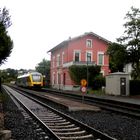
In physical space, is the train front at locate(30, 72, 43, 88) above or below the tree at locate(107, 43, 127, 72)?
below

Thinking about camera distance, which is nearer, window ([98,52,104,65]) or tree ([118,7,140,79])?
tree ([118,7,140,79])

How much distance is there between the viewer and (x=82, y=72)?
207 ft

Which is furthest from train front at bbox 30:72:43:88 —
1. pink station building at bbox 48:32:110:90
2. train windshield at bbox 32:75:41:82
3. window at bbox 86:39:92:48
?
window at bbox 86:39:92:48

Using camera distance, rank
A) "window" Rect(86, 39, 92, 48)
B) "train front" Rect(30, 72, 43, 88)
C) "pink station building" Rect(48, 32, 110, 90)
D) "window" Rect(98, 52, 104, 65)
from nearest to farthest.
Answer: "train front" Rect(30, 72, 43, 88), "pink station building" Rect(48, 32, 110, 90), "window" Rect(86, 39, 92, 48), "window" Rect(98, 52, 104, 65)

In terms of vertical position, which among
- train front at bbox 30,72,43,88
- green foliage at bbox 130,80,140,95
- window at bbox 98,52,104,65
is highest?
window at bbox 98,52,104,65

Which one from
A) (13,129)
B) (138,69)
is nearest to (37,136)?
(13,129)

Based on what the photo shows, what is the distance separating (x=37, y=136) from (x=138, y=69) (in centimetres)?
3375

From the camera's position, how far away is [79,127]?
14.5m

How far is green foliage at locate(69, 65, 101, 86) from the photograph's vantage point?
6162cm

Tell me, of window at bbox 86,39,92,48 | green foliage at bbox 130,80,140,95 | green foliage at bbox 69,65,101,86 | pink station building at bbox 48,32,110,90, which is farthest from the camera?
window at bbox 86,39,92,48

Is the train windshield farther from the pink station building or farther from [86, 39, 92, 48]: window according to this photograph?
[86, 39, 92, 48]: window

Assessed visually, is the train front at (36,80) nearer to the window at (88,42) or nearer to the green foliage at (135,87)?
the window at (88,42)

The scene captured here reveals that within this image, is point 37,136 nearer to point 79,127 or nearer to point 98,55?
point 79,127

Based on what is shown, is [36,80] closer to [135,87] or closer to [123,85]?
[135,87]
